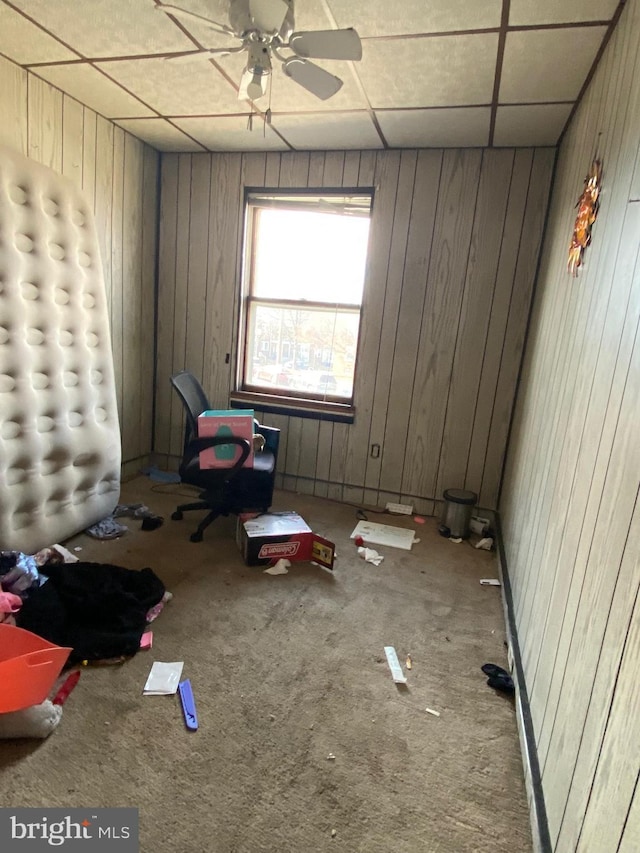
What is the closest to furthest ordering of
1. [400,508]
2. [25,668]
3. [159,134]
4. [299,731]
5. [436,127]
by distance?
[25,668] < [299,731] < [436,127] < [159,134] < [400,508]

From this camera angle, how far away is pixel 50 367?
2.53 meters

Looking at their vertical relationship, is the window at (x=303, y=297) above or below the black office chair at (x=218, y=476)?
above

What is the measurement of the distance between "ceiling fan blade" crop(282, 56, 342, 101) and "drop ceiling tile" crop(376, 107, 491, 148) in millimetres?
841

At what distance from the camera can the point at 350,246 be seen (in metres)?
3.40

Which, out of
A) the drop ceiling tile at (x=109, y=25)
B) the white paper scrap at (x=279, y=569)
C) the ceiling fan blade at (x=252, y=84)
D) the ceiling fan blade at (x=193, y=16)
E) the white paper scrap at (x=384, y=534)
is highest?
the drop ceiling tile at (x=109, y=25)

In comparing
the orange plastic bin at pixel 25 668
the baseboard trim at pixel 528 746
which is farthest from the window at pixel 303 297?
the orange plastic bin at pixel 25 668

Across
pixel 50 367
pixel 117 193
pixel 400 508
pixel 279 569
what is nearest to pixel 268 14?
pixel 50 367

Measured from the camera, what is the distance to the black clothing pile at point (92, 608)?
1913 mm

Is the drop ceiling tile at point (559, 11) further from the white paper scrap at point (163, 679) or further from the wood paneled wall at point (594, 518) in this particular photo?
the white paper scrap at point (163, 679)

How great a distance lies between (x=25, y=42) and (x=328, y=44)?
5.13 feet

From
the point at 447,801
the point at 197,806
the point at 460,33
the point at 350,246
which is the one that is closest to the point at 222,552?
the point at 197,806

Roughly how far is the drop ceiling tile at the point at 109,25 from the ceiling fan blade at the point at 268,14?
510 mm

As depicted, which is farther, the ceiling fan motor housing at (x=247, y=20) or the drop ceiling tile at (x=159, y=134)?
the drop ceiling tile at (x=159, y=134)

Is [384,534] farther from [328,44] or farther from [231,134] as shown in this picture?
[231,134]
